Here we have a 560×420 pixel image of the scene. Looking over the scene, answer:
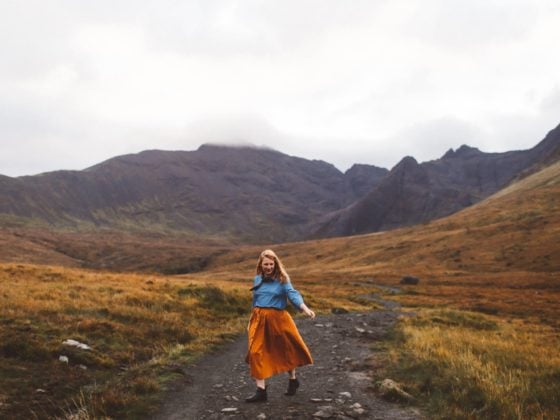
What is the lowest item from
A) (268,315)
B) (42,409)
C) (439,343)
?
(439,343)

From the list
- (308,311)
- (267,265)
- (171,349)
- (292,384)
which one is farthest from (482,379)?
(171,349)

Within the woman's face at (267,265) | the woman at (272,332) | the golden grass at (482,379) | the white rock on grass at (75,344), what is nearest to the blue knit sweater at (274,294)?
the woman at (272,332)

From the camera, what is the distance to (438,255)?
387 ft

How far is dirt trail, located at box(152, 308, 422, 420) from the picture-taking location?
8.81m

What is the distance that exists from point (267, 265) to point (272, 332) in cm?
147

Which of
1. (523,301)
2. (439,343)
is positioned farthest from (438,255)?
(439,343)

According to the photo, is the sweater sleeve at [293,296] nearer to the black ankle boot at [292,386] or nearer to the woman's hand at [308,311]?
the woman's hand at [308,311]

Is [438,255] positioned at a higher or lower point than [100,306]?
lower

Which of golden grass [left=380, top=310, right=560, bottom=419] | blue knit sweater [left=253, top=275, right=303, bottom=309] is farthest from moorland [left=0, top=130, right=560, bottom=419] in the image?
blue knit sweater [left=253, top=275, right=303, bottom=309]

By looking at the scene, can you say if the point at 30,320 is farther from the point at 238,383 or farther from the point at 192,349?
the point at 238,383

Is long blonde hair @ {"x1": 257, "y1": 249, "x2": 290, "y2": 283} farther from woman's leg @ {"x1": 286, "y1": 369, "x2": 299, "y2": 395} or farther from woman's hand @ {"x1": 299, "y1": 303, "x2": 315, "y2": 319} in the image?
woman's leg @ {"x1": 286, "y1": 369, "x2": 299, "y2": 395}

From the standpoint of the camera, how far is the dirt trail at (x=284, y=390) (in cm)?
Answer: 881

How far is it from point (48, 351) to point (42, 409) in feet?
13.9

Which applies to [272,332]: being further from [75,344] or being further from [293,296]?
[75,344]
